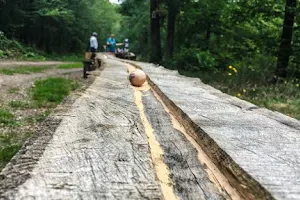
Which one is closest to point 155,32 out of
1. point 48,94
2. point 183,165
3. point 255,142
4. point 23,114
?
point 48,94

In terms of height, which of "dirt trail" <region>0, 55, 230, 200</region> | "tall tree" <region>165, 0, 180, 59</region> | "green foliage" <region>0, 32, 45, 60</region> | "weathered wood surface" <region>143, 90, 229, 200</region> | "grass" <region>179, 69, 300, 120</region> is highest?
"tall tree" <region>165, 0, 180, 59</region>

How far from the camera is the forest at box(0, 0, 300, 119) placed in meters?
9.83

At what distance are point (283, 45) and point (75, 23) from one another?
27481 mm

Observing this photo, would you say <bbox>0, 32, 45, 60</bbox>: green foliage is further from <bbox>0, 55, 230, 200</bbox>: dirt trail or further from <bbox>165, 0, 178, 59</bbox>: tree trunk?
<bbox>0, 55, 230, 200</bbox>: dirt trail

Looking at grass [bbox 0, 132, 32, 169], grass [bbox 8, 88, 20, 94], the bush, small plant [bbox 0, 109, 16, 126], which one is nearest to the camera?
grass [bbox 0, 132, 32, 169]

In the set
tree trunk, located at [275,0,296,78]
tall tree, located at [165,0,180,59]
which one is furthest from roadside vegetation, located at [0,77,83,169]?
tall tree, located at [165,0,180,59]

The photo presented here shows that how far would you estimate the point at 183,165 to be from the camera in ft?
7.31

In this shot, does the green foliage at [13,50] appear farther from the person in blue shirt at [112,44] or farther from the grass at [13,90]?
the grass at [13,90]

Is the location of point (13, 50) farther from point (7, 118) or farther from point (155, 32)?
point (7, 118)

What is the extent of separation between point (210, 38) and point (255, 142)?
19.3 metres

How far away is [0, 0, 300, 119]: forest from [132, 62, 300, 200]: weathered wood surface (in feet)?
8.52

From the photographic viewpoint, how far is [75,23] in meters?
35.5

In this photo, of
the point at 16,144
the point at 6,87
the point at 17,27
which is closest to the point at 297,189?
the point at 16,144

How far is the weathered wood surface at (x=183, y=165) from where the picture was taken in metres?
1.87
